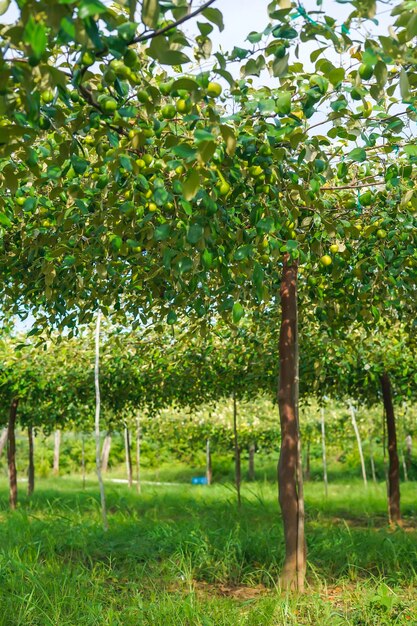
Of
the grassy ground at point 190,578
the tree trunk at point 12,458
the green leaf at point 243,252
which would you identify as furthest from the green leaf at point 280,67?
the tree trunk at point 12,458

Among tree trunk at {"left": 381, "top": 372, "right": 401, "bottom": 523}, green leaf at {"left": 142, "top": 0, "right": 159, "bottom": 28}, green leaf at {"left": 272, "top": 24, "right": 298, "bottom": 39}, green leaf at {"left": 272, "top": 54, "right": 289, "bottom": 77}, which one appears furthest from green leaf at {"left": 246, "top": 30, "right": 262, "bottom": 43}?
tree trunk at {"left": 381, "top": 372, "right": 401, "bottom": 523}

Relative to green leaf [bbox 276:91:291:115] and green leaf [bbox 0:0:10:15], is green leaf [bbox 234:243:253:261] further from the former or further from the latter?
green leaf [bbox 0:0:10:15]

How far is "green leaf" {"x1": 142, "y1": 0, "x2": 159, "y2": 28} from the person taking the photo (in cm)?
194

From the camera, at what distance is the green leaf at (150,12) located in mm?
1937

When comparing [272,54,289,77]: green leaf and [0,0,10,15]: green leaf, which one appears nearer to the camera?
[272,54,289,77]: green leaf

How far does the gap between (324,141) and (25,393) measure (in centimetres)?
1018

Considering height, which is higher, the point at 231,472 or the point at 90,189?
the point at 90,189

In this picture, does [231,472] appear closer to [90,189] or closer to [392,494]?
[392,494]

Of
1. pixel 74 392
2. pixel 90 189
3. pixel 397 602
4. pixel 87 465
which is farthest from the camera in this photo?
pixel 87 465

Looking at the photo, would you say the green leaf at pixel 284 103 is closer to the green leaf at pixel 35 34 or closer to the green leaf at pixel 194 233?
the green leaf at pixel 194 233

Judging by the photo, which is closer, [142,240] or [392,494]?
[142,240]

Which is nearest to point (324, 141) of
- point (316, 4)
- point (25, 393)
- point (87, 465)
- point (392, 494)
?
point (316, 4)

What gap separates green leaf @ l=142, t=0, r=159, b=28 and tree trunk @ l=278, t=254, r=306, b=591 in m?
3.32

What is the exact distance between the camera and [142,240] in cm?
390
